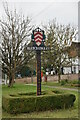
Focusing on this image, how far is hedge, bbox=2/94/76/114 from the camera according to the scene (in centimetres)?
869

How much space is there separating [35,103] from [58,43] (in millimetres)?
20103

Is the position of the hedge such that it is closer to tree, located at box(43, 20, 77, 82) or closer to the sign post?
the sign post

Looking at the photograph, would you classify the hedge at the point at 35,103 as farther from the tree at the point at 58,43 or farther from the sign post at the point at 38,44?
the tree at the point at 58,43

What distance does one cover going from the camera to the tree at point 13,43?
82.4 ft

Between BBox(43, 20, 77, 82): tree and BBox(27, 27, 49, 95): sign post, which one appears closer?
BBox(27, 27, 49, 95): sign post

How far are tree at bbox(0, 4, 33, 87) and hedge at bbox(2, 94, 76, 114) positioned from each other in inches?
638

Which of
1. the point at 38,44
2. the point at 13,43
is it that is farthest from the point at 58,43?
the point at 38,44

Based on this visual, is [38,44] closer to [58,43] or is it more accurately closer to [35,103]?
[35,103]

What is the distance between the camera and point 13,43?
2494 centimetres

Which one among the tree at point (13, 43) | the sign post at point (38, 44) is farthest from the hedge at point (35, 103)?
the tree at point (13, 43)

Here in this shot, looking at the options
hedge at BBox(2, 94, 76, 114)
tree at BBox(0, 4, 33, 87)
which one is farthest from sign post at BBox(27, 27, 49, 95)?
tree at BBox(0, 4, 33, 87)

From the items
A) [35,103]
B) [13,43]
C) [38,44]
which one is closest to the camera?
[35,103]

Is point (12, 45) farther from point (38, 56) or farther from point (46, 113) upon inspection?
point (46, 113)

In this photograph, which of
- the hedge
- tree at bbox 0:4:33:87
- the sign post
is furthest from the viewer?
tree at bbox 0:4:33:87
